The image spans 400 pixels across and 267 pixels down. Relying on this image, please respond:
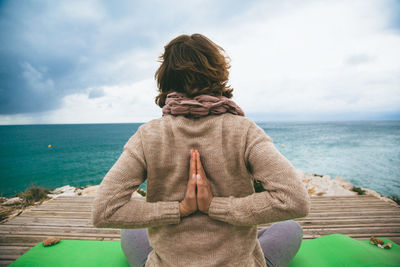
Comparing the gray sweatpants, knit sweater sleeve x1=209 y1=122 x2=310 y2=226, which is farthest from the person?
the gray sweatpants

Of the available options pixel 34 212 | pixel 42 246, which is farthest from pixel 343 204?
pixel 34 212

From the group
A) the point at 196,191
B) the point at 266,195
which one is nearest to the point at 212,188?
the point at 196,191

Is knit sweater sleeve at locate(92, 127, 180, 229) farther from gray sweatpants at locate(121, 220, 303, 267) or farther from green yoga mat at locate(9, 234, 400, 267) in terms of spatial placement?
green yoga mat at locate(9, 234, 400, 267)

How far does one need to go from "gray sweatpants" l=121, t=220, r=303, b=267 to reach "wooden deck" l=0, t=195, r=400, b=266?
142 cm

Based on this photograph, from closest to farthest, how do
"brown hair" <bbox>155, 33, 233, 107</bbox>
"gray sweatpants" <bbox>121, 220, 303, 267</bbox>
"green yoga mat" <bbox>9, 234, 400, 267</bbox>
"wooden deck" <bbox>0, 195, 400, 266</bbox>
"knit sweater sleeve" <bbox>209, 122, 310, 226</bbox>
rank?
1. "knit sweater sleeve" <bbox>209, 122, 310, 226</bbox>
2. "brown hair" <bbox>155, 33, 233, 107</bbox>
3. "gray sweatpants" <bbox>121, 220, 303, 267</bbox>
4. "green yoga mat" <bbox>9, 234, 400, 267</bbox>
5. "wooden deck" <bbox>0, 195, 400, 266</bbox>

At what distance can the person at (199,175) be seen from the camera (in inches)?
36.1

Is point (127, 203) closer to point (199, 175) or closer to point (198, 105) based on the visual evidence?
point (199, 175)

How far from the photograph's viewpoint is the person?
3.01 ft

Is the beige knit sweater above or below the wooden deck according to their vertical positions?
above

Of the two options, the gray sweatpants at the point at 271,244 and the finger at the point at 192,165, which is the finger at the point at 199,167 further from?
the gray sweatpants at the point at 271,244

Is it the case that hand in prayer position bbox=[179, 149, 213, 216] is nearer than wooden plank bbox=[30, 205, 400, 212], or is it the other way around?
hand in prayer position bbox=[179, 149, 213, 216]

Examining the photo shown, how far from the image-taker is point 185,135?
0.97m

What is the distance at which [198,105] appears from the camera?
3.12 feet

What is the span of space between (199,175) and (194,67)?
0.53 m
